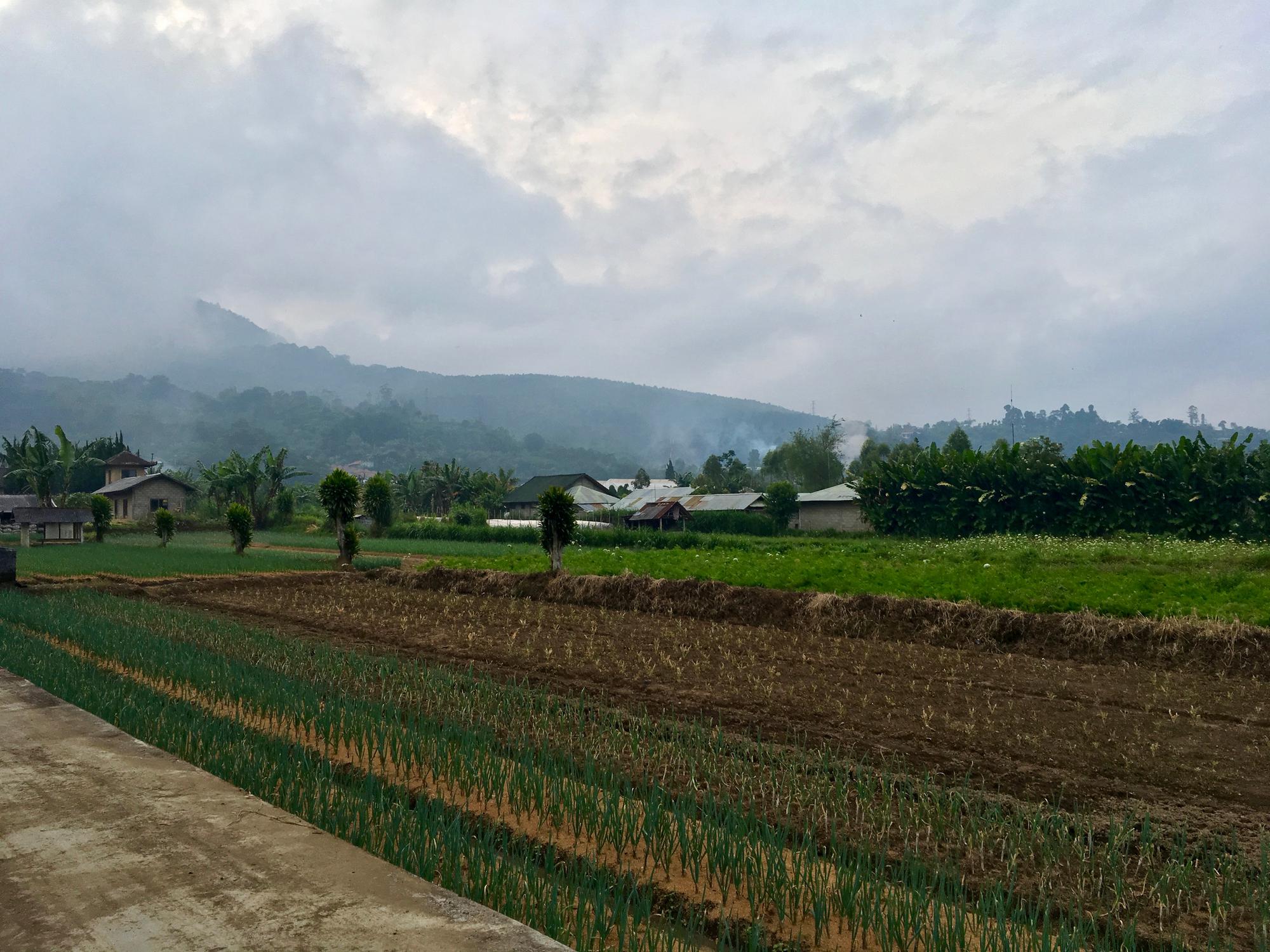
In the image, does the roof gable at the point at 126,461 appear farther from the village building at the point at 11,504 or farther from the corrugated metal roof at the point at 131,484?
the village building at the point at 11,504

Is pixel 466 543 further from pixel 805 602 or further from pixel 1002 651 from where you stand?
pixel 1002 651

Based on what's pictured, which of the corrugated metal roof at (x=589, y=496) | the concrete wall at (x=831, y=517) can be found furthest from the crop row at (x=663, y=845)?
the corrugated metal roof at (x=589, y=496)

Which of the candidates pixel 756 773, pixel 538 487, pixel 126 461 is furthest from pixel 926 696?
pixel 126 461

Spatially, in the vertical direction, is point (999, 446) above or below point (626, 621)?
above

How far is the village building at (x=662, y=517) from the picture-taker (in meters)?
61.8

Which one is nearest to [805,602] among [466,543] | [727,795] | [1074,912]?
[727,795]

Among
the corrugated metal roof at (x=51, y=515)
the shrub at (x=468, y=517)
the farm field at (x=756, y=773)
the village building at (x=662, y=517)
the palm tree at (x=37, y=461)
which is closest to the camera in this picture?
the farm field at (x=756, y=773)

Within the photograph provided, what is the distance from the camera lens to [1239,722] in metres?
8.71

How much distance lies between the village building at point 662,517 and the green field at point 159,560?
91.8ft

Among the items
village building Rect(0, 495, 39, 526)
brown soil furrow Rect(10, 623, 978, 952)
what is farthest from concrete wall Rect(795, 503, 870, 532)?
village building Rect(0, 495, 39, 526)

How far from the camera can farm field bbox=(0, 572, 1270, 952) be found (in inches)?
175

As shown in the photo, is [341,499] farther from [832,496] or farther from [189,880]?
[832,496]

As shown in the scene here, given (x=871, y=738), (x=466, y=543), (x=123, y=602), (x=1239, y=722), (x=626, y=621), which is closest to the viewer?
(x=871, y=738)

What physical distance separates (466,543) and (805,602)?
32.7m
